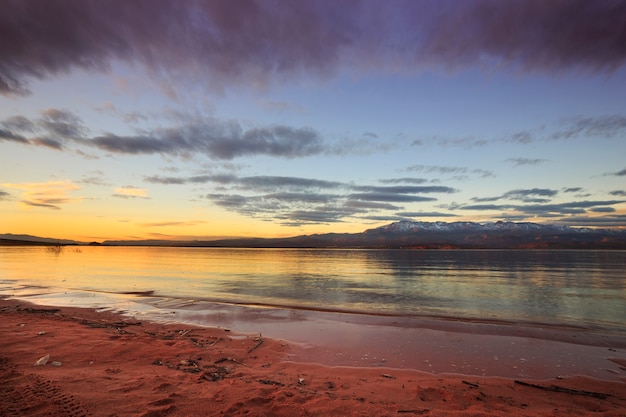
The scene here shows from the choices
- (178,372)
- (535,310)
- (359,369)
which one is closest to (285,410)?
(178,372)

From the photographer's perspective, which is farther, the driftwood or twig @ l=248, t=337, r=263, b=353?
twig @ l=248, t=337, r=263, b=353

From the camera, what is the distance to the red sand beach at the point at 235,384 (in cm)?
654

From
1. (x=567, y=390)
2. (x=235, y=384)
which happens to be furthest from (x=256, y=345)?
(x=567, y=390)

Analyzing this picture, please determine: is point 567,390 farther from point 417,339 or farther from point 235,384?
point 235,384

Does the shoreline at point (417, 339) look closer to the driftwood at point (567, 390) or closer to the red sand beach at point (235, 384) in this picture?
the red sand beach at point (235, 384)

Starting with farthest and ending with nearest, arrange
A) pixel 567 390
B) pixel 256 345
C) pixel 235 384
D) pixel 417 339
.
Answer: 1. pixel 417 339
2. pixel 256 345
3. pixel 567 390
4. pixel 235 384

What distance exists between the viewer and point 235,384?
7961 mm

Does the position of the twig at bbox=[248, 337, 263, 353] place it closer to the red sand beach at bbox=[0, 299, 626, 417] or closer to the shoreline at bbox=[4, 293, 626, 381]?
the red sand beach at bbox=[0, 299, 626, 417]

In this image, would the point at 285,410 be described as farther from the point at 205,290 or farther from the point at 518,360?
the point at 205,290

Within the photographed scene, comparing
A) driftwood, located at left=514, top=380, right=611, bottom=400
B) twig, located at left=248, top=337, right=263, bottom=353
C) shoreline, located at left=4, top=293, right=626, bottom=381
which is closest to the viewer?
driftwood, located at left=514, top=380, right=611, bottom=400

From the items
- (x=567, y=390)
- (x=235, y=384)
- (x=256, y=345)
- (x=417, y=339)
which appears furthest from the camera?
(x=417, y=339)

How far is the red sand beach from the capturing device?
6535 mm

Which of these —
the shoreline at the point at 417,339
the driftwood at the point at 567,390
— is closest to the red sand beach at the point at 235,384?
the driftwood at the point at 567,390

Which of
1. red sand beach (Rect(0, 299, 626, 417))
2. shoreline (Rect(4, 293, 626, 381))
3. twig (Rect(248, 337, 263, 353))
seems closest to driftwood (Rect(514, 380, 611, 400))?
red sand beach (Rect(0, 299, 626, 417))
